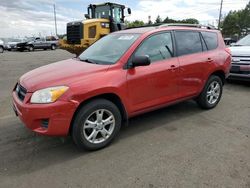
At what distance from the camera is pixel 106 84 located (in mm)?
3490

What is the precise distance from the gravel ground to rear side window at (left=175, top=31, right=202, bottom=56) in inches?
52.7

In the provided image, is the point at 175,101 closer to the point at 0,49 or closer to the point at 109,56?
the point at 109,56

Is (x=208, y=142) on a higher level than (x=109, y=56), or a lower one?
lower

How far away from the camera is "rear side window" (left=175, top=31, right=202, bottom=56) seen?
4.60 metres

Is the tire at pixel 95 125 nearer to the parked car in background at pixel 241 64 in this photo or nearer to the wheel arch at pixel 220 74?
the wheel arch at pixel 220 74

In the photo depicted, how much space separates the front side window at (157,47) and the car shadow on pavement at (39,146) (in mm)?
1261

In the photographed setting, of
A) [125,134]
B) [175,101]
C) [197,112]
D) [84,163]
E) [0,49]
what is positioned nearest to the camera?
[84,163]

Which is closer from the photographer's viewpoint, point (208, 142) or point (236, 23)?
point (208, 142)

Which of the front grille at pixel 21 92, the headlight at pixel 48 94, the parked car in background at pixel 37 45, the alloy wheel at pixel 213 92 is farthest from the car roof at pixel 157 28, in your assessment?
the parked car in background at pixel 37 45

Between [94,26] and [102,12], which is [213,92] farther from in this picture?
[102,12]

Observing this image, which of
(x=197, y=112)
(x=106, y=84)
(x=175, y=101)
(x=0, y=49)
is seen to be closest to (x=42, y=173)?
(x=106, y=84)

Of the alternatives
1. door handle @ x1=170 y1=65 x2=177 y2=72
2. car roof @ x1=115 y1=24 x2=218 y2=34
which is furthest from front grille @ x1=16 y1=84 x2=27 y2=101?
door handle @ x1=170 y1=65 x2=177 y2=72

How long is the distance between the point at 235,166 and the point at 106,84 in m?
2.04

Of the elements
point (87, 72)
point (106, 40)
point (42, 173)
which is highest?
point (106, 40)
